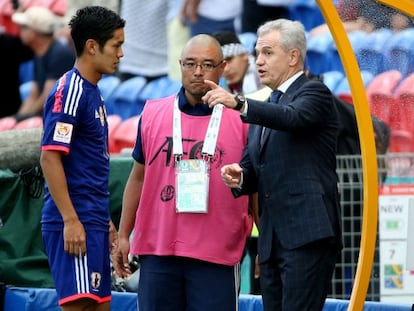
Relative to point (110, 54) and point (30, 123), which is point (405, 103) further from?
point (30, 123)

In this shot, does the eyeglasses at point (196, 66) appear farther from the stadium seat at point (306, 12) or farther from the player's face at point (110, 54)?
the stadium seat at point (306, 12)

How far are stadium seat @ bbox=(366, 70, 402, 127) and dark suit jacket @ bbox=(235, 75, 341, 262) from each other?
24 centimetres

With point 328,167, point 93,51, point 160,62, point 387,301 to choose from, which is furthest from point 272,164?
point 160,62

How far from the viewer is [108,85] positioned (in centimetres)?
1447

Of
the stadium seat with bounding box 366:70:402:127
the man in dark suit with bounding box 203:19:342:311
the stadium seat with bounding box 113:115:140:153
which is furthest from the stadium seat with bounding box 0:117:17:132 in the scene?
the stadium seat with bounding box 366:70:402:127

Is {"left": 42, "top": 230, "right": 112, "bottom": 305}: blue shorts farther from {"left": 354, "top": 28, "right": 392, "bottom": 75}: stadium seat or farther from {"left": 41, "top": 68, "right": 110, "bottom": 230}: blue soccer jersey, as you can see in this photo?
{"left": 354, "top": 28, "right": 392, "bottom": 75}: stadium seat

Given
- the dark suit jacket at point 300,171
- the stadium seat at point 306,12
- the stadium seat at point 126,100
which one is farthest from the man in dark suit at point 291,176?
the stadium seat at point 126,100

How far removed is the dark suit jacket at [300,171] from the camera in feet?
21.8

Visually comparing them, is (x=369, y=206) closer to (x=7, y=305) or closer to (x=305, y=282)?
(x=305, y=282)

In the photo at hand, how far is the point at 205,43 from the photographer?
287 inches

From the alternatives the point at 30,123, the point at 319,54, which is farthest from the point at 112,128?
the point at 319,54

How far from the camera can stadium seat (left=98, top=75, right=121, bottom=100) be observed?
14242mm

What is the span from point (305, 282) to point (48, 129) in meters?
1.59

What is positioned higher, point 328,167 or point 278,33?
point 278,33
